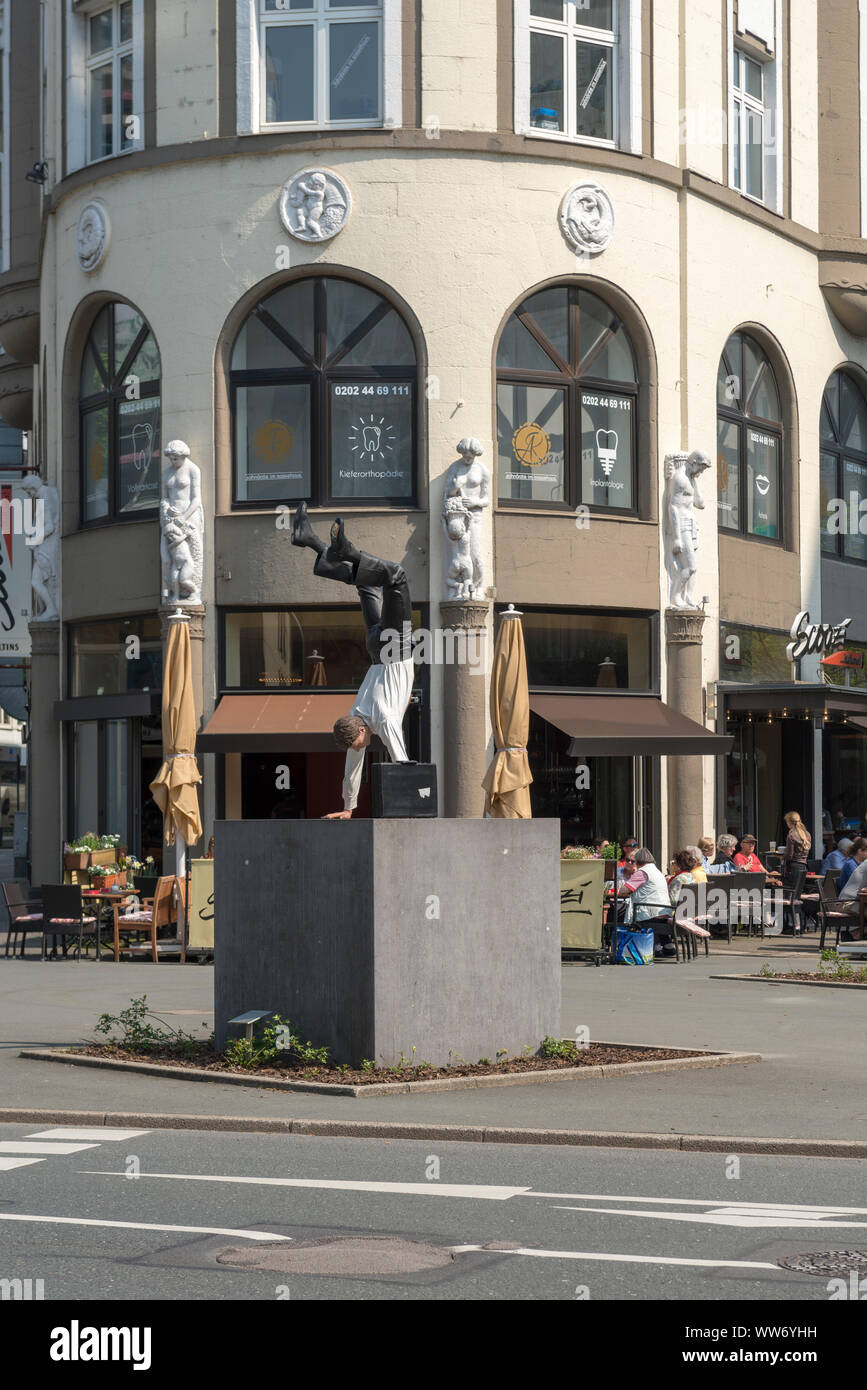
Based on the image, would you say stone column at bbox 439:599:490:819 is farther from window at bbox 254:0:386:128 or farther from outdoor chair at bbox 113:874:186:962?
window at bbox 254:0:386:128

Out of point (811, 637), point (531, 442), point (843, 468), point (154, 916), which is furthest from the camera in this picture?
point (843, 468)

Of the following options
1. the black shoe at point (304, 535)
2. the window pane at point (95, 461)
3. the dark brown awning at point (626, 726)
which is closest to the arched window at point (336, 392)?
the window pane at point (95, 461)

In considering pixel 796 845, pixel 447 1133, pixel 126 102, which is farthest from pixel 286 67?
pixel 447 1133

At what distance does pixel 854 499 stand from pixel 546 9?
36.3 ft

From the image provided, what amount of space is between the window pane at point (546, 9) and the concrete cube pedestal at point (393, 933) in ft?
58.7

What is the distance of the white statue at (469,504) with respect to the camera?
26422mm

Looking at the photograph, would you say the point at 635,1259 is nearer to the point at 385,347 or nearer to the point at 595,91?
the point at 385,347

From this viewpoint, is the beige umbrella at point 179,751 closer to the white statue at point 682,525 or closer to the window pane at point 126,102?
the white statue at point 682,525

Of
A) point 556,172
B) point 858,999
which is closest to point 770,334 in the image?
point 556,172

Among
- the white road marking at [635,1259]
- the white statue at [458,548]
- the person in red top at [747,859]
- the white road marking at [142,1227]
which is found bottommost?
the white road marking at [142,1227]

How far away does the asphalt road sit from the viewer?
695cm

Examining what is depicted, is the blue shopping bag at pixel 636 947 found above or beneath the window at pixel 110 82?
beneath

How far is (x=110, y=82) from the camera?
29.0 metres

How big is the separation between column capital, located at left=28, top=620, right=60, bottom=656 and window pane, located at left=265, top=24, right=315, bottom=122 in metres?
8.67
